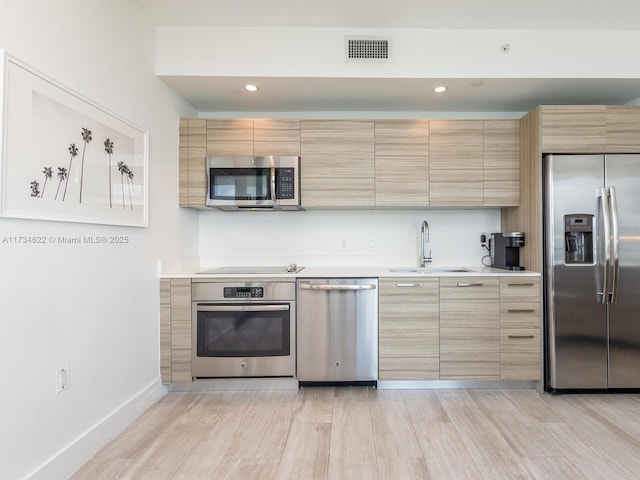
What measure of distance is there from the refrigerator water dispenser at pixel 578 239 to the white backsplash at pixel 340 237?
0.74m

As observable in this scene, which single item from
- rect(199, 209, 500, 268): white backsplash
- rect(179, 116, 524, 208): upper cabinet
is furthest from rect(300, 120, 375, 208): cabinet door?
rect(199, 209, 500, 268): white backsplash

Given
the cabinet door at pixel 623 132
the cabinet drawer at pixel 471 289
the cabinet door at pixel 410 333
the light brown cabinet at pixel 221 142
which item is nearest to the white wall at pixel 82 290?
the light brown cabinet at pixel 221 142

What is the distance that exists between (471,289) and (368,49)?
1.95m

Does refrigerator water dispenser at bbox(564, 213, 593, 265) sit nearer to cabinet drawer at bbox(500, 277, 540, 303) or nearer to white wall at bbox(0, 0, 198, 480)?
cabinet drawer at bbox(500, 277, 540, 303)

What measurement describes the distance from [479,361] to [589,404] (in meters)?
0.75

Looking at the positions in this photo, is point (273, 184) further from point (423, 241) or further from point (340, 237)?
point (423, 241)

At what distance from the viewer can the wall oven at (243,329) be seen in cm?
251

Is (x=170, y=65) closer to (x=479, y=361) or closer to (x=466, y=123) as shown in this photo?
(x=466, y=123)

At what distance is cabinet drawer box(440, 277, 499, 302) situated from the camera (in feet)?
8.27

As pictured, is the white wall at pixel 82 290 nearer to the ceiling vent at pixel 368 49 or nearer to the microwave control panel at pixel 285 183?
the microwave control panel at pixel 285 183

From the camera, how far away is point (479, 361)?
8.25ft

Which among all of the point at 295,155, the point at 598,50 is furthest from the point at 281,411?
the point at 598,50

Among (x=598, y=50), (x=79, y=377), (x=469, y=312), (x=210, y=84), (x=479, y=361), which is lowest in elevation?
(x=479, y=361)

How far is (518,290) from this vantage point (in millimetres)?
2512
